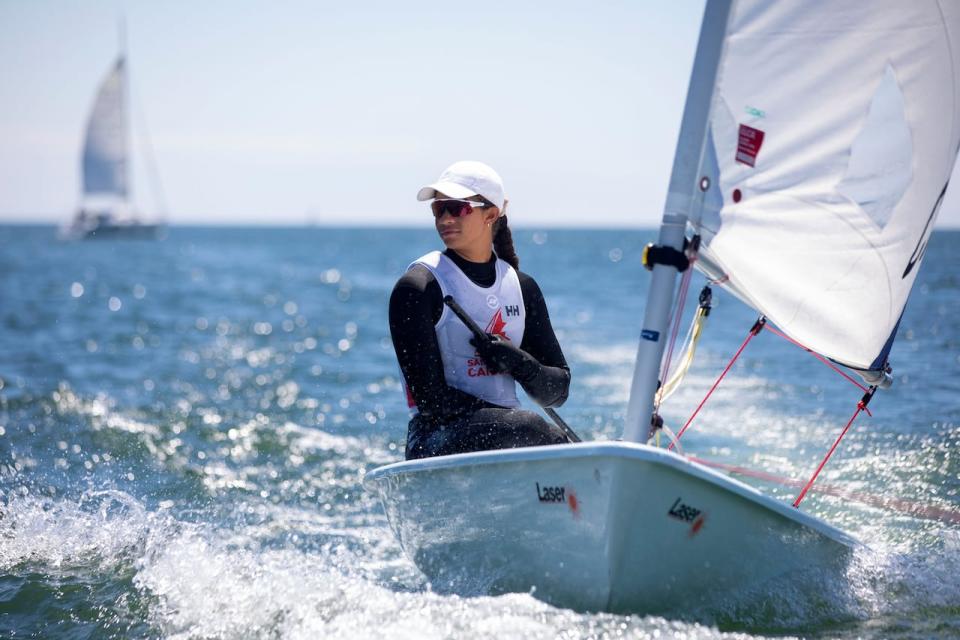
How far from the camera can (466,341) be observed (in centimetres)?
348

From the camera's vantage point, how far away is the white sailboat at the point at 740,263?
9.23 ft

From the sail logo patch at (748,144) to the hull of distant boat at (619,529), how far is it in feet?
3.37

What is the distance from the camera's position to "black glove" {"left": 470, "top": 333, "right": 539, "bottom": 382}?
3375mm

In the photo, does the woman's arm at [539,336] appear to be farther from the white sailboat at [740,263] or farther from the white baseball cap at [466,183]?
the white sailboat at [740,263]

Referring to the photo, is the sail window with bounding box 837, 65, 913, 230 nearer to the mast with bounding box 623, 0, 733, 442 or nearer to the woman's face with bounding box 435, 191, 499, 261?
the mast with bounding box 623, 0, 733, 442

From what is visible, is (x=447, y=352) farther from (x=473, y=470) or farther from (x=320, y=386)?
(x=320, y=386)

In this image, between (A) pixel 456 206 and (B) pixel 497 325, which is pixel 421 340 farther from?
(A) pixel 456 206

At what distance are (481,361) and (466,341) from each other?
11cm

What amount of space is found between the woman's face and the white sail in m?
50.0

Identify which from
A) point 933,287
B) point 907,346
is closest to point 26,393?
point 907,346

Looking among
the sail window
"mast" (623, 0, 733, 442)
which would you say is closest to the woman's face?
"mast" (623, 0, 733, 442)

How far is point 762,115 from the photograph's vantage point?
299cm

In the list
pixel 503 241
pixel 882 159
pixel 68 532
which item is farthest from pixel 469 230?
pixel 68 532

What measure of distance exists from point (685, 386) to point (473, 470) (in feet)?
22.0
